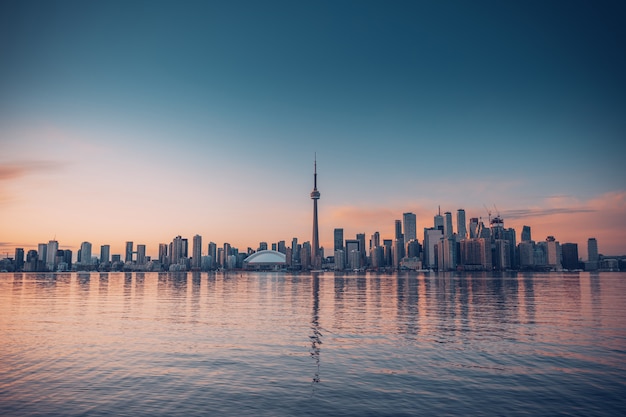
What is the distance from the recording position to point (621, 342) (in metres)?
45.7

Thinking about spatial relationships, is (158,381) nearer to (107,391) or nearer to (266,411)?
Result: (107,391)

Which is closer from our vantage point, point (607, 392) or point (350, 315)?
point (607, 392)

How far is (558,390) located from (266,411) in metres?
18.6

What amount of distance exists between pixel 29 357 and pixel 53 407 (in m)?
16.5

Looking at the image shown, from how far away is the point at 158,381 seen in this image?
30953 mm

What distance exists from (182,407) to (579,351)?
117ft

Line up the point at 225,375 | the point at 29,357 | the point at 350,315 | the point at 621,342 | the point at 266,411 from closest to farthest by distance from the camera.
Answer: the point at 266,411 → the point at 225,375 → the point at 29,357 → the point at 621,342 → the point at 350,315

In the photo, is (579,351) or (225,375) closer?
(225,375)

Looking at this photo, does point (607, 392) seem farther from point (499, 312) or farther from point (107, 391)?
point (499, 312)

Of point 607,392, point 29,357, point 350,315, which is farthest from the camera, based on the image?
point 350,315

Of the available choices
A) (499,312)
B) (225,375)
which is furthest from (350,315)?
(225,375)

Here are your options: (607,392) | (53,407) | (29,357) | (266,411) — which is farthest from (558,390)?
(29,357)

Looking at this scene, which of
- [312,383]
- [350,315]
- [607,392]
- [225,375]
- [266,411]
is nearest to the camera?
[266,411]

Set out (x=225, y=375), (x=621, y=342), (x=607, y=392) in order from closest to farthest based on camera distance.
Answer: (x=607, y=392)
(x=225, y=375)
(x=621, y=342)
